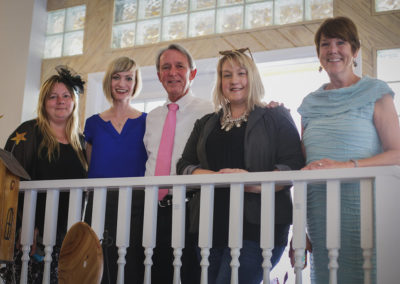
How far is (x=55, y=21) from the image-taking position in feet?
14.5

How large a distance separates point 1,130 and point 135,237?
7.18 feet

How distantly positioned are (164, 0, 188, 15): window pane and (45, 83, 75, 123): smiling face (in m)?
1.53

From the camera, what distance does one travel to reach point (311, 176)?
1.75 meters

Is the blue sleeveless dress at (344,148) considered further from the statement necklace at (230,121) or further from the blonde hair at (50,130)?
the blonde hair at (50,130)

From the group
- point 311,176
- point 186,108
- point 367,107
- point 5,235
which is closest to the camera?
point 311,176

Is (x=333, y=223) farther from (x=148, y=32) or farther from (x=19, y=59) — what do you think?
(x=19, y=59)

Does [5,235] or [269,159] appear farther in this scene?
[5,235]

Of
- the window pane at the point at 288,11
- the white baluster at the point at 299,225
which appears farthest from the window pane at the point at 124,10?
the white baluster at the point at 299,225

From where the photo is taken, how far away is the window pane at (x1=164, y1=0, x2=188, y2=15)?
13.1 feet

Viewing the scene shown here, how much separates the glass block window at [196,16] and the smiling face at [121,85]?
1.30 m

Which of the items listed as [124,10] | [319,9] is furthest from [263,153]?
[124,10]

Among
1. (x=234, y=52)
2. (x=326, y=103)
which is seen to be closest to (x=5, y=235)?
(x=234, y=52)

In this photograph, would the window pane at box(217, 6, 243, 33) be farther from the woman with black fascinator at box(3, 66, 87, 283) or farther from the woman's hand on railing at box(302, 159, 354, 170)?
the woman's hand on railing at box(302, 159, 354, 170)

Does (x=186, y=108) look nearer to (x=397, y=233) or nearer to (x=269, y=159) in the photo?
(x=269, y=159)
